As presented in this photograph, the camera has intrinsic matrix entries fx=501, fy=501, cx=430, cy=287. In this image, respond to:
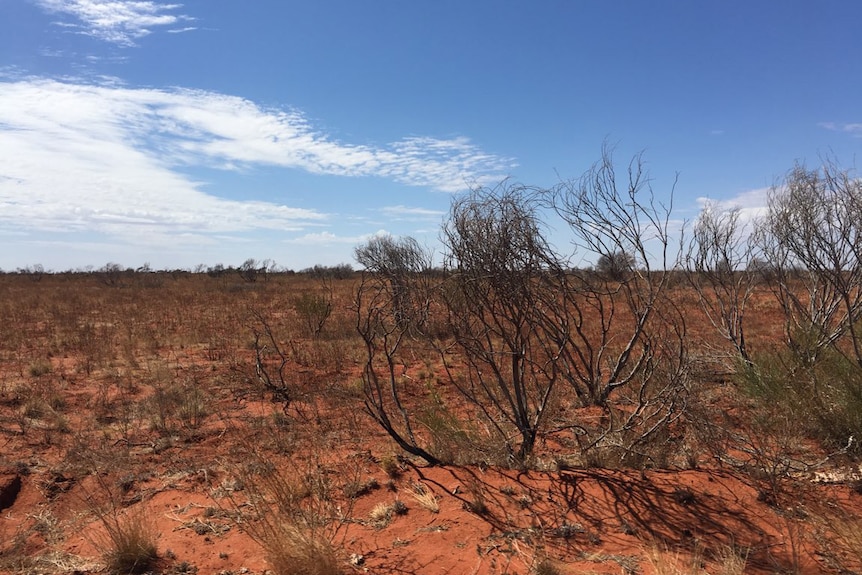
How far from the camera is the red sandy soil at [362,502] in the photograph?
3.37 meters

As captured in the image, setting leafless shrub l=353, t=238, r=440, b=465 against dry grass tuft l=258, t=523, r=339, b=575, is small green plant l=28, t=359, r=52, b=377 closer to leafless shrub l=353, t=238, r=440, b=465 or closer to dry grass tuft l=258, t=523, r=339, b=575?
leafless shrub l=353, t=238, r=440, b=465

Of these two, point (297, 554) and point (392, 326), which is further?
point (392, 326)

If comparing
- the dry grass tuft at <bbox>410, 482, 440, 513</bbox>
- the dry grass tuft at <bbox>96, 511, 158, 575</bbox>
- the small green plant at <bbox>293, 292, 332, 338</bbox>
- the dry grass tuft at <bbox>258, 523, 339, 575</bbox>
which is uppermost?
the small green plant at <bbox>293, 292, 332, 338</bbox>

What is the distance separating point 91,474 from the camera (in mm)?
5316

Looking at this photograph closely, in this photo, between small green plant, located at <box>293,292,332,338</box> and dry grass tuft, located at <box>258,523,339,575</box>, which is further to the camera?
small green plant, located at <box>293,292,332,338</box>

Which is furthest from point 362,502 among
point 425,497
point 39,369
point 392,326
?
point 39,369

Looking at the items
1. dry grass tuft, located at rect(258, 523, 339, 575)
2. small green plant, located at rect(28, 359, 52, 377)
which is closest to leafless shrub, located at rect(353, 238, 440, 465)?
dry grass tuft, located at rect(258, 523, 339, 575)

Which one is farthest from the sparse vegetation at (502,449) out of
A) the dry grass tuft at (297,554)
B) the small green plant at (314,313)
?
the small green plant at (314,313)

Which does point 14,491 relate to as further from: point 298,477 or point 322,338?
point 322,338

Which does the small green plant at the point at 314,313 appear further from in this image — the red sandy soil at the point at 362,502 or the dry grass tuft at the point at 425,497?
the dry grass tuft at the point at 425,497

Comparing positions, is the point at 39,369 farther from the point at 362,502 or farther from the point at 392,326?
the point at 362,502

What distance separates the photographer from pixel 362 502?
4320 millimetres

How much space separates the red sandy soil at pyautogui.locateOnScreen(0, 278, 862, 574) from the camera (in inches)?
132

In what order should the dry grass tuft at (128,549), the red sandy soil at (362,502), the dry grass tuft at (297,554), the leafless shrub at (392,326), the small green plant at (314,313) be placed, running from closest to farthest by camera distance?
1. the dry grass tuft at (297,554)
2. the red sandy soil at (362,502)
3. the dry grass tuft at (128,549)
4. the leafless shrub at (392,326)
5. the small green plant at (314,313)
